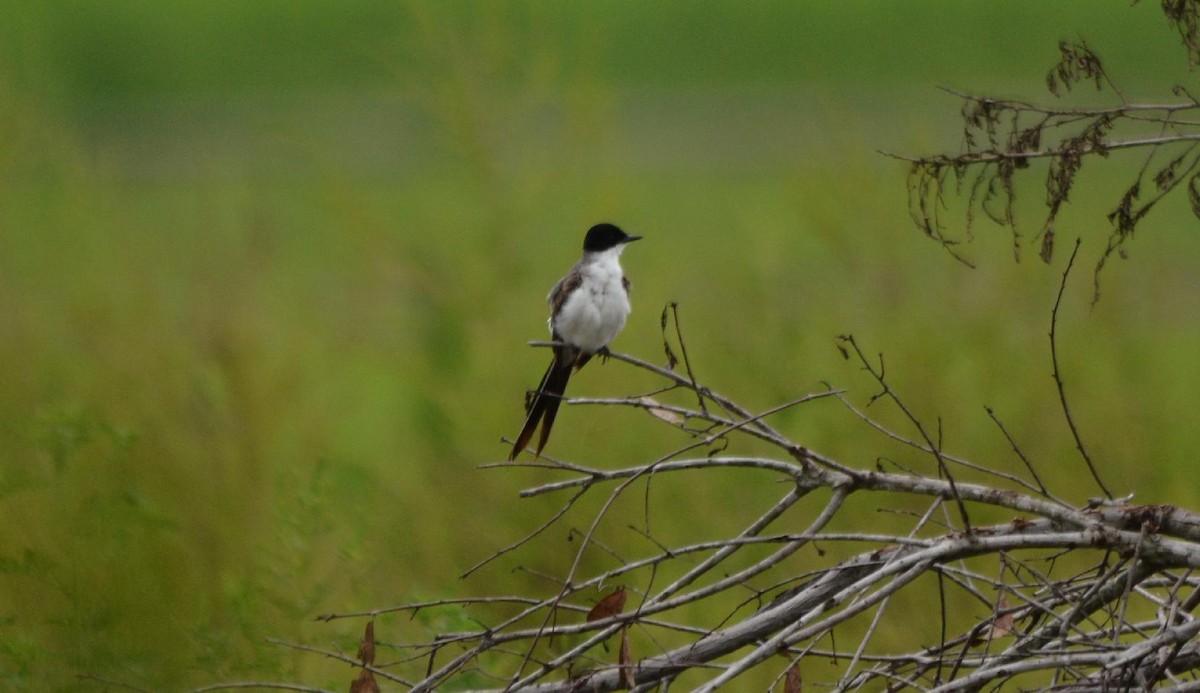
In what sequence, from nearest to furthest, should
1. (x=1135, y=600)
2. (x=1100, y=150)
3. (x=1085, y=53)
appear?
(x=1100, y=150) < (x=1085, y=53) < (x=1135, y=600)

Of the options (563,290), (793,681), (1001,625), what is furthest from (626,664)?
(563,290)

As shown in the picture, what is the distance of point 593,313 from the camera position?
20.1 ft

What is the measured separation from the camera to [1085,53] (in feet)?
11.6

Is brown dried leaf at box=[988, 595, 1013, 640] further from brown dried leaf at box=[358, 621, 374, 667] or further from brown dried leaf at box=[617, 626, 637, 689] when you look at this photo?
brown dried leaf at box=[358, 621, 374, 667]

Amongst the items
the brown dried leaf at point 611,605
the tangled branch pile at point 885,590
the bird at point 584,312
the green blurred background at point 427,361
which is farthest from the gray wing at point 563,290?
the brown dried leaf at point 611,605

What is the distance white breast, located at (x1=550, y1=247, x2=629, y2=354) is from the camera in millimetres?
6121

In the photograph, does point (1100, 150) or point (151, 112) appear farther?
point (151, 112)

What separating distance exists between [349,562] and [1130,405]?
12.9 feet

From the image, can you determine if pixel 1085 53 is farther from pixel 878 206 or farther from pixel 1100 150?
pixel 878 206

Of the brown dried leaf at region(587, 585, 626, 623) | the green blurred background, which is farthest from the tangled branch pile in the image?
the green blurred background

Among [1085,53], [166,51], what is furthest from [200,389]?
[166,51]

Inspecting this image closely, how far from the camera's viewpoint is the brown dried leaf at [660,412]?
327 cm

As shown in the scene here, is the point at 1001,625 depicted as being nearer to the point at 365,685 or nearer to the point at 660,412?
the point at 660,412

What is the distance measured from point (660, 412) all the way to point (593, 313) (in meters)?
2.74
